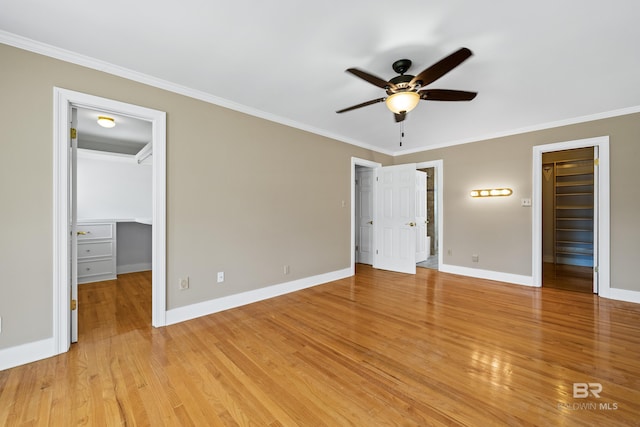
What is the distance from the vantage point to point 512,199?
14.4 ft

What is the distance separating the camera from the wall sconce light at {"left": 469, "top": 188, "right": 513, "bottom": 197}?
4.41m

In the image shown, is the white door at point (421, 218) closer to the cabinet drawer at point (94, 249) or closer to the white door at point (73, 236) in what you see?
the white door at point (73, 236)

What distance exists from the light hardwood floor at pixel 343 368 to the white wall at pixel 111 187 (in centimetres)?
240

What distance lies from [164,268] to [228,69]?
2.15 meters

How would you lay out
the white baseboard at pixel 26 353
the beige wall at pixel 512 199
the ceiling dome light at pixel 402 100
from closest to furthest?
the white baseboard at pixel 26 353 → the ceiling dome light at pixel 402 100 → the beige wall at pixel 512 199

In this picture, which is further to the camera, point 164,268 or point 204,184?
point 204,184

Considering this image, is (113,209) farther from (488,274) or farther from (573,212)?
(573,212)

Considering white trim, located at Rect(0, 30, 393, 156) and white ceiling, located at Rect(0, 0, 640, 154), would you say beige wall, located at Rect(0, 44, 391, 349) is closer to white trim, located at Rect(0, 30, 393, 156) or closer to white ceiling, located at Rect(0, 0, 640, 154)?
white trim, located at Rect(0, 30, 393, 156)

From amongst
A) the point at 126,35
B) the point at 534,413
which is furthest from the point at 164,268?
the point at 534,413

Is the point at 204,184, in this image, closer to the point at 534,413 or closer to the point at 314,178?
the point at 314,178

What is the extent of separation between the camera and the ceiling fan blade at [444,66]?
1.83 meters

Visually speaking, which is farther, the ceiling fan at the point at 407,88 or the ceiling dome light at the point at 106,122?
the ceiling dome light at the point at 106,122

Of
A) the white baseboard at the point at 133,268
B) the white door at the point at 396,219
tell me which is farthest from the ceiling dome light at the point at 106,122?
the white door at the point at 396,219

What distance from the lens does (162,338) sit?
2473mm
